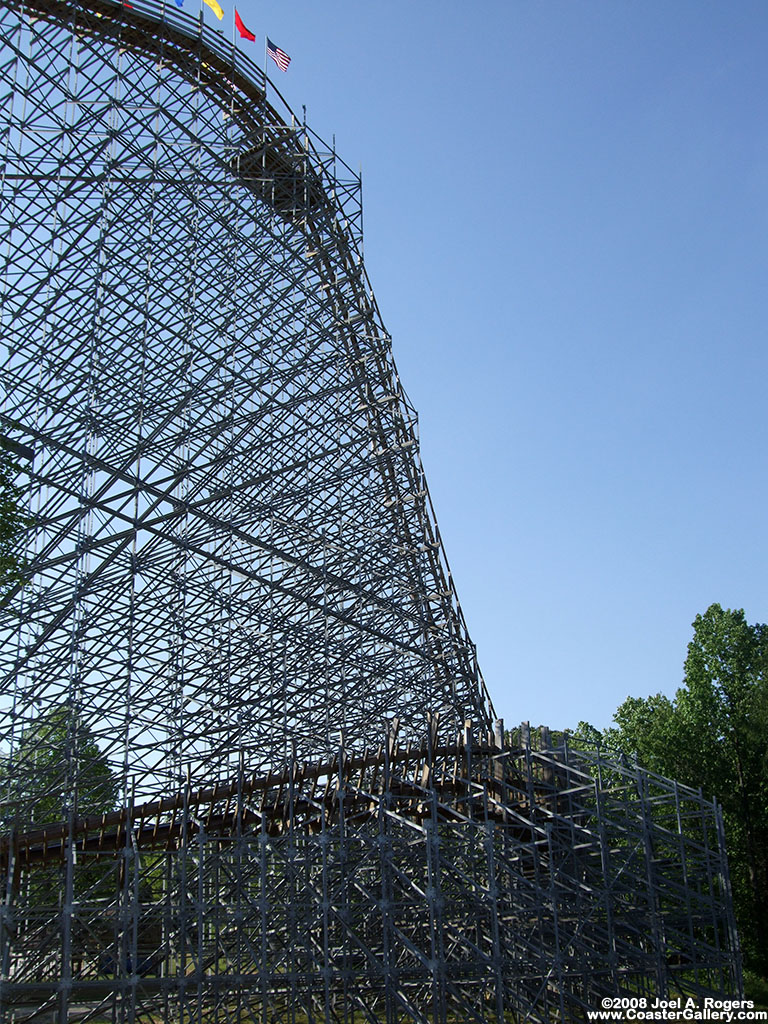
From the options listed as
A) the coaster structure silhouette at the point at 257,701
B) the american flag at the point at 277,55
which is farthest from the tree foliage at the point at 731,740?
the american flag at the point at 277,55

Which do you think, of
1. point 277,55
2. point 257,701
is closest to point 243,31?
point 277,55

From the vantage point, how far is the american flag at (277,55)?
881 inches

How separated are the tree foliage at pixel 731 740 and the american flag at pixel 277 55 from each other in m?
19.9

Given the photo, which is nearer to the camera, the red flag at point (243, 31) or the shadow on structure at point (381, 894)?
the shadow on structure at point (381, 894)

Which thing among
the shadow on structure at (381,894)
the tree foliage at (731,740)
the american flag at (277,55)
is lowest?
the shadow on structure at (381,894)

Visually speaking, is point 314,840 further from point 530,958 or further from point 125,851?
point 530,958

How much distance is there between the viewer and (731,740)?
96.1 feet

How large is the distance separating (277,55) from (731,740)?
71.5 ft

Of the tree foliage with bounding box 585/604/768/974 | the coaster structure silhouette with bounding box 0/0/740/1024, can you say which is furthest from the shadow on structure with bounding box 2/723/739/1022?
the tree foliage with bounding box 585/604/768/974

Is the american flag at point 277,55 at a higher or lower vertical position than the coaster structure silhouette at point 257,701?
higher

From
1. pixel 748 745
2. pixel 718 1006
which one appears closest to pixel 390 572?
pixel 718 1006

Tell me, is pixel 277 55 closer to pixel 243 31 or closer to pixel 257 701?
pixel 243 31

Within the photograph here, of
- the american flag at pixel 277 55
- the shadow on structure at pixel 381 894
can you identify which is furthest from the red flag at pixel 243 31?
the shadow on structure at pixel 381 894

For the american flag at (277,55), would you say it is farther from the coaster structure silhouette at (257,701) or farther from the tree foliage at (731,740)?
the tree foliage at (731,740)
